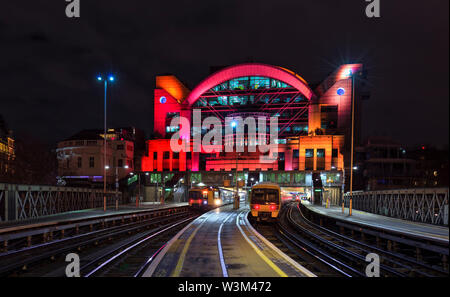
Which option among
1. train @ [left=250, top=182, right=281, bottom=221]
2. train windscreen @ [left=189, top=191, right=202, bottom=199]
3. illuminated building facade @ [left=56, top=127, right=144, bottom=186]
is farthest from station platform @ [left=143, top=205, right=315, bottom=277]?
illuminated building facade @ [left=56, top=127, right=144, bottom=186]

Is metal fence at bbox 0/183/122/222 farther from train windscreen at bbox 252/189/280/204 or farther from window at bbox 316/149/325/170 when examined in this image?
window at bbox 316/149/325/170

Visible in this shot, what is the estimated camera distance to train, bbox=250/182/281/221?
29.2 meters

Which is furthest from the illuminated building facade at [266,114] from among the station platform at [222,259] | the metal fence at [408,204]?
the station platform at [222,259]

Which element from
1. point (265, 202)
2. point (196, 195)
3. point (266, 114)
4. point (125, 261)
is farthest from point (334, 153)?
point (125, 261)

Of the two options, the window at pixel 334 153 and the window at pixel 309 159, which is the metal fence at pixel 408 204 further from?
the window at pixel 334 153

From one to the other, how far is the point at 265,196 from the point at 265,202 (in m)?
0.54

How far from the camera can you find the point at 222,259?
1304 centimetres

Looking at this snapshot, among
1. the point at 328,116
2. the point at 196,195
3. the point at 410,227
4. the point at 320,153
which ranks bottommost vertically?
the point at 196,195

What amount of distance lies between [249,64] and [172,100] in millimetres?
23060

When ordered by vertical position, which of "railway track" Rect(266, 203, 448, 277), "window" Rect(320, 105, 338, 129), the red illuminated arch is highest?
the red illuminated arch

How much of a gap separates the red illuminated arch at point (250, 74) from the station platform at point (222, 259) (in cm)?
7187

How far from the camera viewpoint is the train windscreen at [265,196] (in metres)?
29.4

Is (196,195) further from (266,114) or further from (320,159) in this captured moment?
(266,114)
